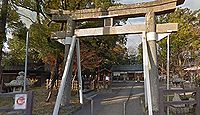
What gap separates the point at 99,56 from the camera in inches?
847

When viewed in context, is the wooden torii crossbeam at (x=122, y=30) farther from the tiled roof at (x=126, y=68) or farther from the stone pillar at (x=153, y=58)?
the tiled roof at (x=126, y=68)

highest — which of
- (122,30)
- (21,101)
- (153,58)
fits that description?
(122,30)

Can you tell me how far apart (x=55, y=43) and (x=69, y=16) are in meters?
2.05

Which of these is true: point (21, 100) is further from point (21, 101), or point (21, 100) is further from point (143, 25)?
point (143, 25)

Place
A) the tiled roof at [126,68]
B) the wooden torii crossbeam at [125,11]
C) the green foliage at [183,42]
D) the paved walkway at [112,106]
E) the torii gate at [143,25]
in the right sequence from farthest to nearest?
1. the tiled roof at [126,68]
2. the green foliage at [183,42]
3. the paved walkway at [112,106]
4. the wooden torii crossbeam at [125,11]
5. the torii gate at [143,25]

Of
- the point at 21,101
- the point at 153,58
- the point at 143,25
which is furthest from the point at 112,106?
the point at 21,101

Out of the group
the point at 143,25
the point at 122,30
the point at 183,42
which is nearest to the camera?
the point at 143,25

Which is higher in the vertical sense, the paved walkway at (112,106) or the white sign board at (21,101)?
the white sign board at (21,101)

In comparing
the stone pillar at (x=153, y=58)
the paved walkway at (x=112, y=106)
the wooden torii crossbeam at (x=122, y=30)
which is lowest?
the paved walkway at (x=112, y=106)

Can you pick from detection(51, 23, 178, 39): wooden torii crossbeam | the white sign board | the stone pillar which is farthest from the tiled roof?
the white sign board

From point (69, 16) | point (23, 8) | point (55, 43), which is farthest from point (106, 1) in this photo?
point (23, 8)

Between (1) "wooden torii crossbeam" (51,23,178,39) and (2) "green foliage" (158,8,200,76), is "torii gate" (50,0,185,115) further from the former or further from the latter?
(2) "green foliage" (158,8,200,76)

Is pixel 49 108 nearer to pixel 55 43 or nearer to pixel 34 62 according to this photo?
pixel 55 43

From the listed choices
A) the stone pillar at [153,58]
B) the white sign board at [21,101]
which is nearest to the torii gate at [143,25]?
the stone pillar at [153,58]
